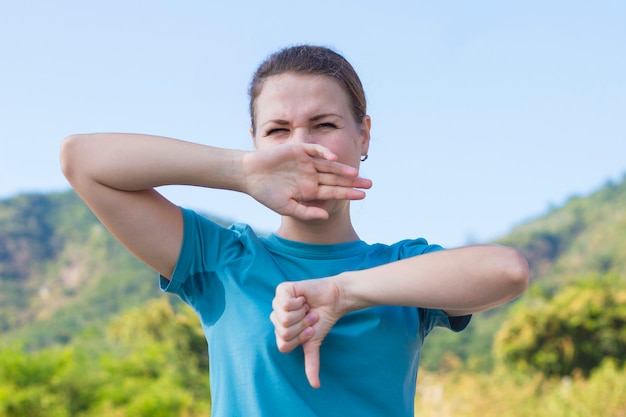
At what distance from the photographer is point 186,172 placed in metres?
1.37

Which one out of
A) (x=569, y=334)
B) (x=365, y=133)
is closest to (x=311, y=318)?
(x=365, y=133)

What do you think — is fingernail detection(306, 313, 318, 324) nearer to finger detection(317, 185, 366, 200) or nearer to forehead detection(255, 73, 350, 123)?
finger detection(317, 185, 366, 200)

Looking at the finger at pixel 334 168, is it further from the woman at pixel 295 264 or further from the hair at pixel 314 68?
the hair at pixel 314 68

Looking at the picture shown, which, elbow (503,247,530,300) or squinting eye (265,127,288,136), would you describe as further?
squinting eye (265,127,288,136)

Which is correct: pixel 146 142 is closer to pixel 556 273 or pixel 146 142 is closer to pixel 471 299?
pixel 471 299

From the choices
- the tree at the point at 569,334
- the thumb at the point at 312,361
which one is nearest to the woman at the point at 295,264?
the thumb at the point at 312,361

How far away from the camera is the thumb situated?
4.17ft

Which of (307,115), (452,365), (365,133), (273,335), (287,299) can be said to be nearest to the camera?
(287,299)

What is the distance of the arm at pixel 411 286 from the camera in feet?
4.22

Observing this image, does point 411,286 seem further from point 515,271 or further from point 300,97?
point 300,97

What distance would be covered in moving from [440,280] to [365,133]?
17.2 inches

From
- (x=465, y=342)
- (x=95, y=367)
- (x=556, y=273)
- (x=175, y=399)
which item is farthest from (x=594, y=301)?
(x=556, y=273)

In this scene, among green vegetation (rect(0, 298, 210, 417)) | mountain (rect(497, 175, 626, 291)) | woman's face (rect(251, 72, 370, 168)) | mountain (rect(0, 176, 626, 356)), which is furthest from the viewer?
mountain (rect(497, 175, 626, 291))

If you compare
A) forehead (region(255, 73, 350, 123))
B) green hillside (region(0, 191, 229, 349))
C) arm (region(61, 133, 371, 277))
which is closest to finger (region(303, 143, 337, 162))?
arm (region(61, 133, 371, 277))
